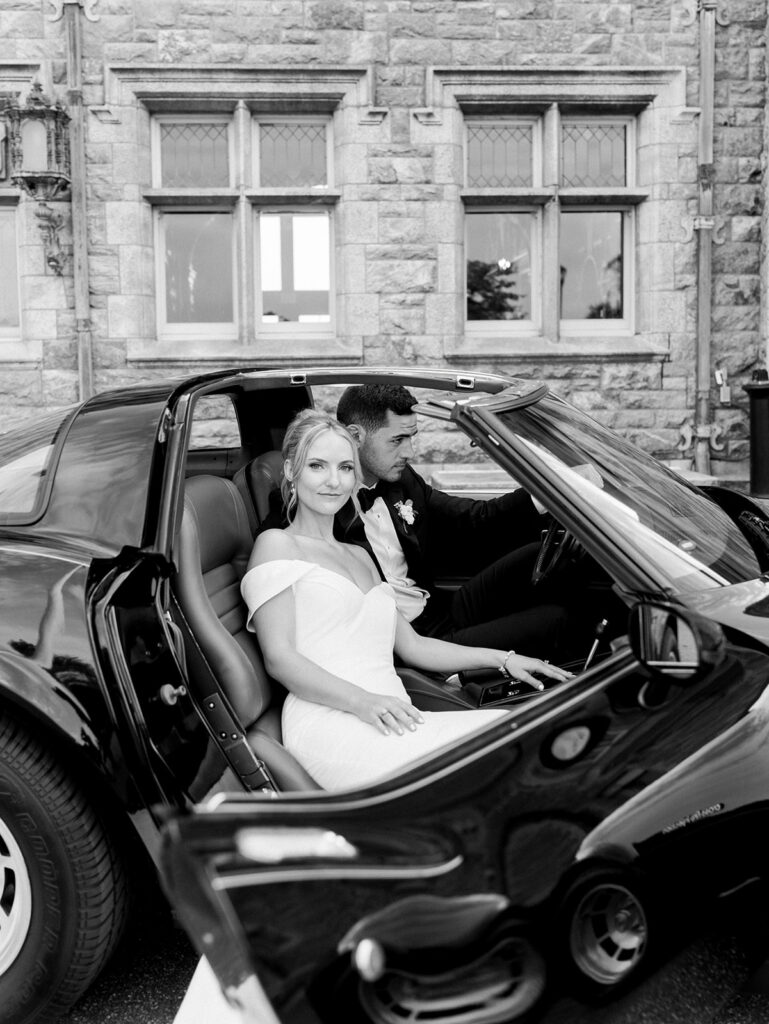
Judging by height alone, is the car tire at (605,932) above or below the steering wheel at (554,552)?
below

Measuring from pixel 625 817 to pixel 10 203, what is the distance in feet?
29.8

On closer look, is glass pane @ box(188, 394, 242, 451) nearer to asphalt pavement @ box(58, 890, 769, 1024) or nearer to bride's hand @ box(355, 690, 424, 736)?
asphalt pavement @ box(58, 890, 769, 1024)

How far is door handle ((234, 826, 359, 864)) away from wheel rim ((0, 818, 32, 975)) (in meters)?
1.03

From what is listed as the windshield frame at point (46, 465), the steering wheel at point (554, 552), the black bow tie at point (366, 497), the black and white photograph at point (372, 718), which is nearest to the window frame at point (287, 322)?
the black and white photograph at point (372, 718)

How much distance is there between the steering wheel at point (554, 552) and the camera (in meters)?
3.67

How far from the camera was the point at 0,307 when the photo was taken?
9.57 metres

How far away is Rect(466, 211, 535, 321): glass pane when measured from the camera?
9.77 m

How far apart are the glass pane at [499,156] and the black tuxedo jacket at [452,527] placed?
6.13 metres

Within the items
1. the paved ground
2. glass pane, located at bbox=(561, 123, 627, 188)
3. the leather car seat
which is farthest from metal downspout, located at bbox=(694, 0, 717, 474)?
the paved ground

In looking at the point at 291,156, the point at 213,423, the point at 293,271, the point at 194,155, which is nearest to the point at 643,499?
the point at 213,423

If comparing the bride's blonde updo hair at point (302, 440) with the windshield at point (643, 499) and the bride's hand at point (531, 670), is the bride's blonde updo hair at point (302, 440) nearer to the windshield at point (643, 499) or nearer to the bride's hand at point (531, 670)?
the windshield at point (643, 499)

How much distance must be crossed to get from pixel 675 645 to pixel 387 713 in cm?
92

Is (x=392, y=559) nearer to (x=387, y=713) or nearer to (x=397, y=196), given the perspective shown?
(x=387, y=713)

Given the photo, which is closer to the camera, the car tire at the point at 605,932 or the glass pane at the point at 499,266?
the car tire at the point at 605,932
